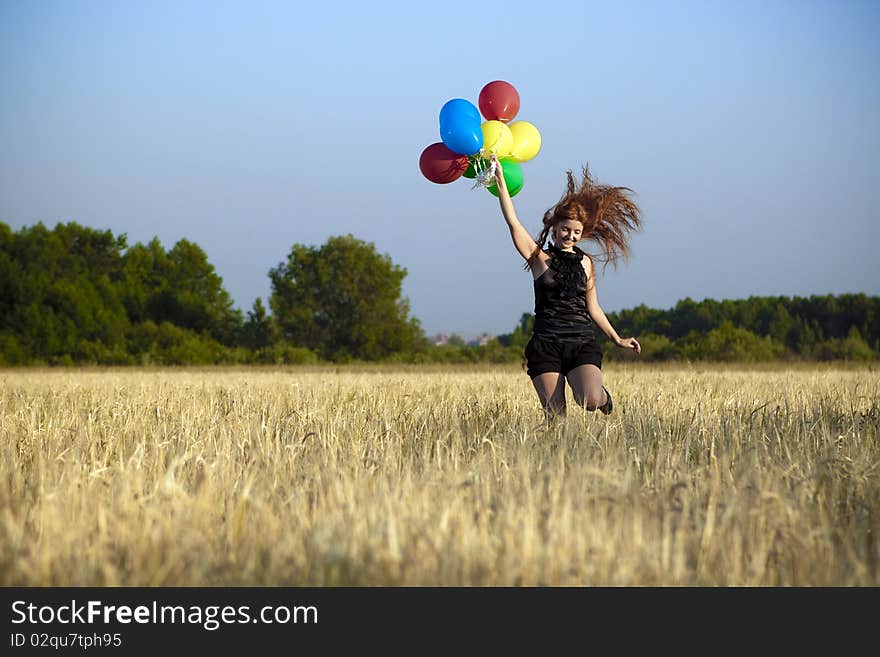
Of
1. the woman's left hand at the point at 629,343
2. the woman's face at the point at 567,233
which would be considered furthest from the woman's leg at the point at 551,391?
the woman's face at the point at 567,233

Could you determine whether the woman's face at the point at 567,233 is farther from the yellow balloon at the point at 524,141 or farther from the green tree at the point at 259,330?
the green tree at the point at 259,330

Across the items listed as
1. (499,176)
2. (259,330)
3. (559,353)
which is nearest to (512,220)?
(499,176)

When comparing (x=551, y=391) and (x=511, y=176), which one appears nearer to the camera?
(x=551, y=391)

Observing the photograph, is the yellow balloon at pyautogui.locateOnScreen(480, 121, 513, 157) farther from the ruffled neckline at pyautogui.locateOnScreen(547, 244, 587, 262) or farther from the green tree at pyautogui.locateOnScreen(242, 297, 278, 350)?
the green tree at pyautogui.locateOnScreen(242, 297, 278, 350)

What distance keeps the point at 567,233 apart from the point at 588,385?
116 centimetres

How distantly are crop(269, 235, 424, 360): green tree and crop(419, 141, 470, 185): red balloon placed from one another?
34401mm

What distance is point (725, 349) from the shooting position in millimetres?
29188

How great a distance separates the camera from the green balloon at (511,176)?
6629 mm

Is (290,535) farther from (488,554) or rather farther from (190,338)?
(190,338)

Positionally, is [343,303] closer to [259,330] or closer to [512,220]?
[259,330]

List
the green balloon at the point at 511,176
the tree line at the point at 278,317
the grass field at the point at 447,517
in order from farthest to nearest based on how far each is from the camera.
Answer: the tree line at the point at 278,317 < the green balloon at the point at 511,176 < the grass field at the point at 447,517

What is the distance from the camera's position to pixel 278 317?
1730 inches

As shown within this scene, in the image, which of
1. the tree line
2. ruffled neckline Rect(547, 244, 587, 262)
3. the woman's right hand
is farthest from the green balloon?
the tree line

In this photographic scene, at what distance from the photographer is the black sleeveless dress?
6379mm
